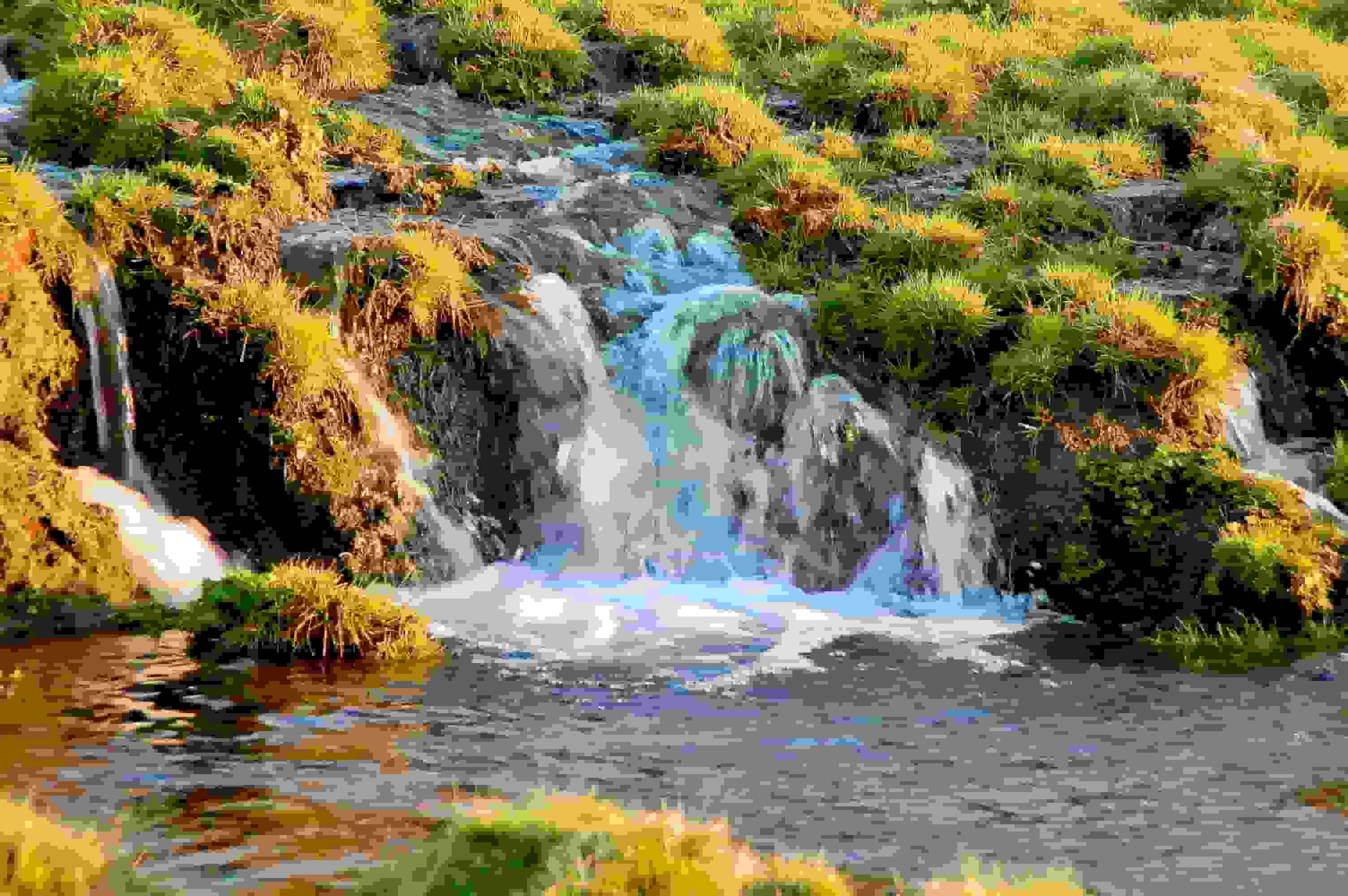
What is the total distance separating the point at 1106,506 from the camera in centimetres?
1185

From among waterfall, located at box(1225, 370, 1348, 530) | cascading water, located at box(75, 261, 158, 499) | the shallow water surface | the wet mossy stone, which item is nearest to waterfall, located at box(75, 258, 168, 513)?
cascading water, located at box(75, 261, 158, 499)

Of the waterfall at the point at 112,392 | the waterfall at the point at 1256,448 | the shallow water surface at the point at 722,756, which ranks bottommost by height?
the shallow water surface at the point at 722,756

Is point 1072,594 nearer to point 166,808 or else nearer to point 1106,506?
point 1106,506

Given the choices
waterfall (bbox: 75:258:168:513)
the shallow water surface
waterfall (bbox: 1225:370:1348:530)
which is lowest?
the shallow water surface

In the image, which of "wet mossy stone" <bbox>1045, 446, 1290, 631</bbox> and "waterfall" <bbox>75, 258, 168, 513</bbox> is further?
"wet mossy stone" <bbox>1045, 446, 1290, 631</bbox>

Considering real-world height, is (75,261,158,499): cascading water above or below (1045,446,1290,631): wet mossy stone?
above

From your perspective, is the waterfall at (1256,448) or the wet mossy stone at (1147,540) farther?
the waterfall at (1256,448)

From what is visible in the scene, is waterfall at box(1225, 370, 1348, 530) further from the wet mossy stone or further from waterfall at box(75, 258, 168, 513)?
waterfall at box(75, 258, 168, 513)

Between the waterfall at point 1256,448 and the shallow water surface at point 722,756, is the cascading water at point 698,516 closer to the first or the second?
the shallow water surface at point 722,756

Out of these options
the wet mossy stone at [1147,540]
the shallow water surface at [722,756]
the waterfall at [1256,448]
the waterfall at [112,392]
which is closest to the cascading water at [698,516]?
the wet mossy stone at [1147,540]

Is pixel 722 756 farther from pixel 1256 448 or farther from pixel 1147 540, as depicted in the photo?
pixel 1256 448

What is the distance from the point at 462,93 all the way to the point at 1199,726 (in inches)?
584

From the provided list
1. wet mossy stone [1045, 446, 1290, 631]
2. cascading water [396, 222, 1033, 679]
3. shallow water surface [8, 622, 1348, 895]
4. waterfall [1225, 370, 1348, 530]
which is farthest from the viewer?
waterfall [1225, 370, 1348, 530]

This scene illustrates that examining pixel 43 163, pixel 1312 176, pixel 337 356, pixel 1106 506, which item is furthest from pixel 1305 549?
pixel 43 163
